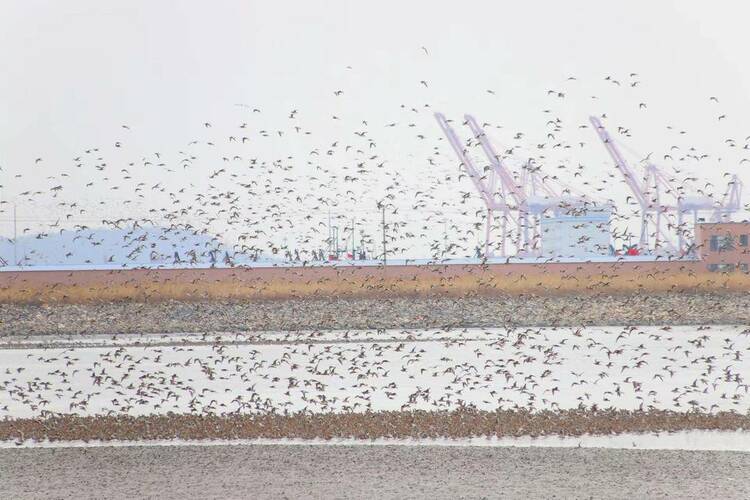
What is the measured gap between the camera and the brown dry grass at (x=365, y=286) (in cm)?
5038

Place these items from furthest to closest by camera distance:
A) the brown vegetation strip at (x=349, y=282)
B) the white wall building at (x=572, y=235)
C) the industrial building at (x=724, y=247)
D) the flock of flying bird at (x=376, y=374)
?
the white wall building at (x=572, y=235), the industrial building at (x=724, y=247), the brown vegetation strip at (x=349, y=282), the flock of flying bird at (x=376, y=374)

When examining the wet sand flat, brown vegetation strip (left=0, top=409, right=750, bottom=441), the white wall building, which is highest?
the wet sand flat

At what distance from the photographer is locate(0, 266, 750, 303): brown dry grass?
50.4 metres

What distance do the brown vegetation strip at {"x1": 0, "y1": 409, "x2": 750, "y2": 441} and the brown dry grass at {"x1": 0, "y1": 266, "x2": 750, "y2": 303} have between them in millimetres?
26237

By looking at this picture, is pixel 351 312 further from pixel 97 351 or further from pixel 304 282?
pixel 97 351

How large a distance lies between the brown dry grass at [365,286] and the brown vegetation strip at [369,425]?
2624cm

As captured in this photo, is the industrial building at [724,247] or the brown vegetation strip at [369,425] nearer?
the brown vegetation strip at [369,425]

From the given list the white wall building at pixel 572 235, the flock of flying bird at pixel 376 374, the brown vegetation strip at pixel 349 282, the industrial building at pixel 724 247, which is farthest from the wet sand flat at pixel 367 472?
the white wall building at pixel 572 235

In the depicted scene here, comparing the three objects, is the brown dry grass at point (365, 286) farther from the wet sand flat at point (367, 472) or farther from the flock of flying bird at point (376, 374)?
the wet sand flat at point (367, 472)

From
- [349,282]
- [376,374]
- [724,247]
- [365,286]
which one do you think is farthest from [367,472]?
[724,247]

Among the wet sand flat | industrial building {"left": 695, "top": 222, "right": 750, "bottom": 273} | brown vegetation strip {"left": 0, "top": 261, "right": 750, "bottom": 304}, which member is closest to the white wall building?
industrial building {"left": 695, "top": 222, "right": 750, "bottom": 273}

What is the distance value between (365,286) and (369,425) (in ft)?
96.4

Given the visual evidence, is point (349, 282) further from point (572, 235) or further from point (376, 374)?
point (572, 235)

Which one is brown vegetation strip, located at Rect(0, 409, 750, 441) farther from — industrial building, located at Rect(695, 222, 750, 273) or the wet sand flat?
industrial building, located at Rect(695, 222, 750, 273)
